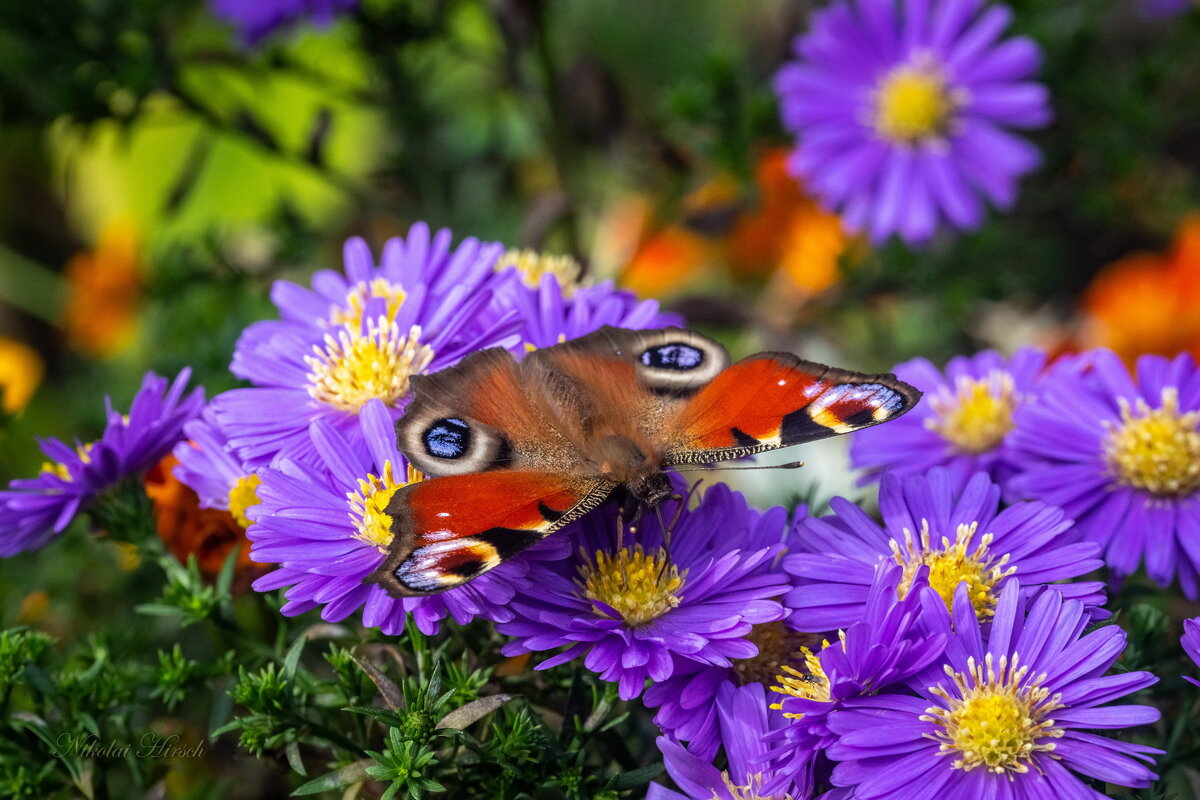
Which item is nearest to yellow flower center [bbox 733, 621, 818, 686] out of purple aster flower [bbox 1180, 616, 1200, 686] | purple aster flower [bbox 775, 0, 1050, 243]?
purple aster flower [bbox 1180, 616, 1200, 686]

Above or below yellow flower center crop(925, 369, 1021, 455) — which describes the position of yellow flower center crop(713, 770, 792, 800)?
below

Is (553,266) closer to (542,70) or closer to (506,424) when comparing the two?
(506,424)

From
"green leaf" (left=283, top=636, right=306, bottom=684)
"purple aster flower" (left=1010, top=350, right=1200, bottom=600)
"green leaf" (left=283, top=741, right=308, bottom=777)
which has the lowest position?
"green leaf" (left=283, top=741, right=308, bottom=777)

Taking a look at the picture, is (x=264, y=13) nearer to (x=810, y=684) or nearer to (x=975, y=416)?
(x=975, y=416)

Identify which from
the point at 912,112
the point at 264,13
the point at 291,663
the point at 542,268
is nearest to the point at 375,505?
the point at 291,663

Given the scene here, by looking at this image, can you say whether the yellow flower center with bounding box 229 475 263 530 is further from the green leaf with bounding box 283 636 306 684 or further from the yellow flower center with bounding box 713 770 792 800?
the yellow flower center with bounding box 713 770 792 800

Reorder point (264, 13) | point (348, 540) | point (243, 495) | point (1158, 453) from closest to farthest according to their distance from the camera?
1. point (348, 540)
2. point (243, 495)
3. point (1158, 453)
4. point (264, 13)

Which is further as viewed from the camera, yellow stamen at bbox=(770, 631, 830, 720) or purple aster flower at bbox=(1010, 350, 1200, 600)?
purple aster flower at bbox=(1010, 350, 1200, 600)
